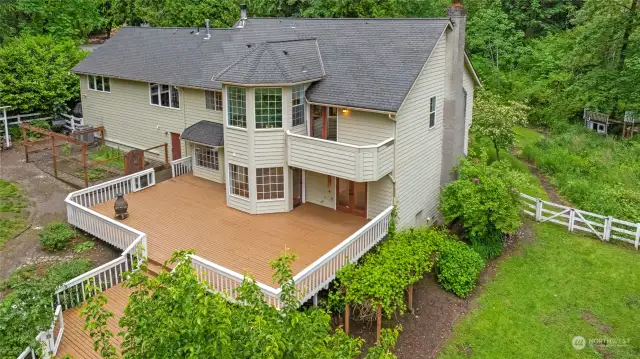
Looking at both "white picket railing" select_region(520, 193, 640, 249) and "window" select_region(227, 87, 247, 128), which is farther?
"white picket railing" select_region(520, 193, 640, 249)

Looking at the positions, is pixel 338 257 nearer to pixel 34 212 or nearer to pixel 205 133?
pixel 205 133

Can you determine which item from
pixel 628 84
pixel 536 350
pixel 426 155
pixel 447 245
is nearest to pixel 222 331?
pixel 536 350

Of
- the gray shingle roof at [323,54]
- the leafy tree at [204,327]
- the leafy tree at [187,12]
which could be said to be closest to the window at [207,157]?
the gray shingle roof at [323,54]

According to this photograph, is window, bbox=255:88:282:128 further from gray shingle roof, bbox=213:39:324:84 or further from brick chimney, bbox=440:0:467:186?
brick chimney, bbox=440:0:467:186

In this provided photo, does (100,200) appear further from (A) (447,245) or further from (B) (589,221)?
(B) (589,221)

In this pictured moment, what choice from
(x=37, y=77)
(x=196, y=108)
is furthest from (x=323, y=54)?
(x=37, y=77)

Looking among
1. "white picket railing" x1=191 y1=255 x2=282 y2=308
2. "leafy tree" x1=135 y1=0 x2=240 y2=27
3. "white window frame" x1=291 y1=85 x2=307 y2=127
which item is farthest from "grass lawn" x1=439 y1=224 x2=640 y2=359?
"leafy tree" x1=135 y1=0 x2=240 y2=27

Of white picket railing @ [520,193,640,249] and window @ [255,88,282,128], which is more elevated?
window @ [255,88,282,128]

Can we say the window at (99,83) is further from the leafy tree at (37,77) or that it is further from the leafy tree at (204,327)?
the leafy tree at (204,327)
